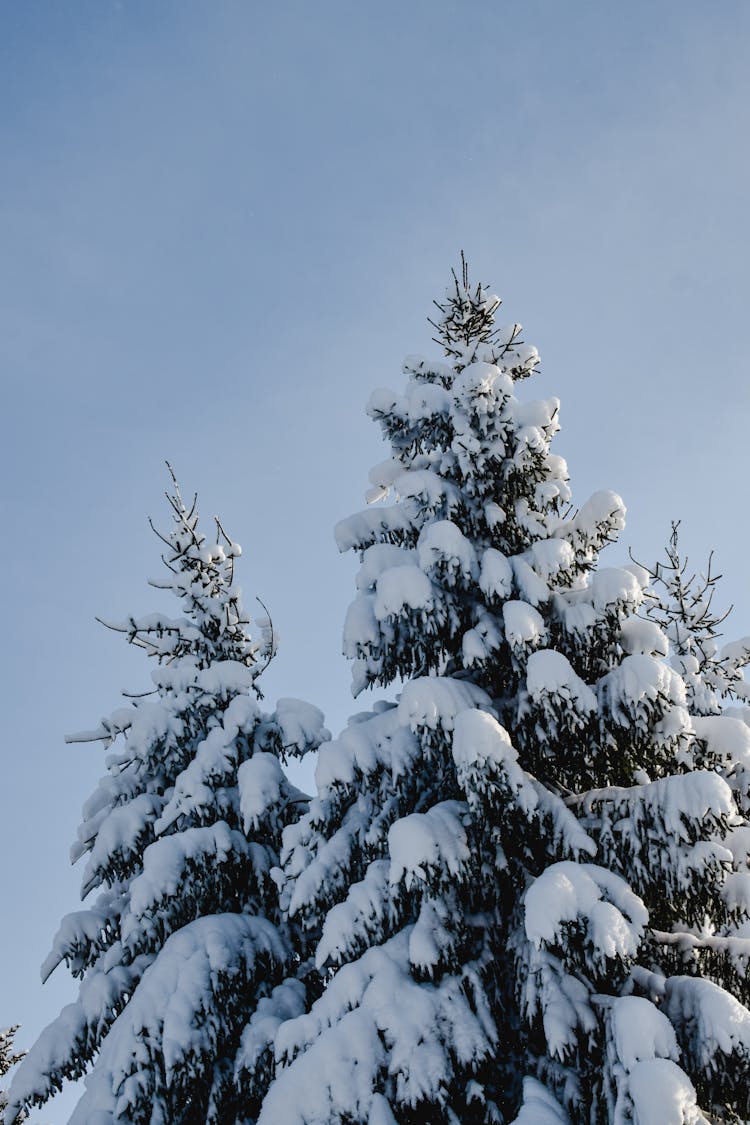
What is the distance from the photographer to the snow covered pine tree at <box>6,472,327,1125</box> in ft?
30.2

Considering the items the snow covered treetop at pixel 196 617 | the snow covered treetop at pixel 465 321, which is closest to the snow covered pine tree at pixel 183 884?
the snow covered treetop at pixel 196 617

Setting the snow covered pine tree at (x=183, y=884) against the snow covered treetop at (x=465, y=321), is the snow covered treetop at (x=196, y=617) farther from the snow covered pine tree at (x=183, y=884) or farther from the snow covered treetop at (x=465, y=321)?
the snow covered treetop at (x=465, y=321)

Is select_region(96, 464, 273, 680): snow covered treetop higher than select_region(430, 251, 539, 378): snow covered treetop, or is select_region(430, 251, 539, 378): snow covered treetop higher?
select_region(430, 251, 539, 378): snow covered treetop

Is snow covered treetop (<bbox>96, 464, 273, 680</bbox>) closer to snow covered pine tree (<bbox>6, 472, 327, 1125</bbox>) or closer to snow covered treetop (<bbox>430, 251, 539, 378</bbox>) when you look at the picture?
snow covered pine tree (<bbox>6, 472, 327, 1125</bbox>)

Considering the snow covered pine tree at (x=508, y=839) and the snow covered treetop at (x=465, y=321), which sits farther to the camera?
the snow covered treetop at (x=465, y=321)

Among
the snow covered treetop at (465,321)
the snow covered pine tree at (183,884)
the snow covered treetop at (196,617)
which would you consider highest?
the snow covered treetop at (465,321)

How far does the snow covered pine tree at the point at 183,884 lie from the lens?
9195 mm

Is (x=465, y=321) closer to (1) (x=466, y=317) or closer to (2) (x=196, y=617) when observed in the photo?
(1) (x=466, y=317)

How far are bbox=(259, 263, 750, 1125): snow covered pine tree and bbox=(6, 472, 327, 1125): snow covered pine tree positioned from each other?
161 cm

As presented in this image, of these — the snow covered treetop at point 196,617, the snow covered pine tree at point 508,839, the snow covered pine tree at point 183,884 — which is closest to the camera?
the snow covered pine tree at point 508,839

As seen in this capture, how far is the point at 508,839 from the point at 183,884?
15.1 feet

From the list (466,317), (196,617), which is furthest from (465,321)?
(196,617)

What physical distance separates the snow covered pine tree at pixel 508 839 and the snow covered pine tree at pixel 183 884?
5.27ft

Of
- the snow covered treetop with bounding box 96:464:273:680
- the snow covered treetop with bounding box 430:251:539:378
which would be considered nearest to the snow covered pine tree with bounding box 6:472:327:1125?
the snow covered treetop with bounding box 96:464:273:680
